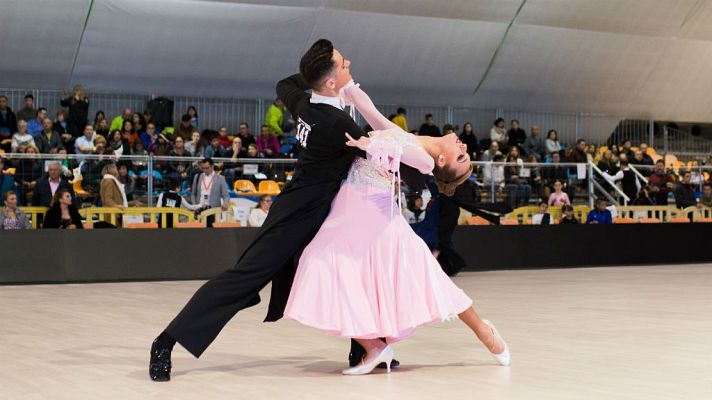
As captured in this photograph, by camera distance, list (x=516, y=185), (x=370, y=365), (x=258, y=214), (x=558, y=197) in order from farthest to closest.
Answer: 1. (x=516, y=185)
2. (x=558, y=197)
3. (x=258, y=214)
4. (x=370, y=365)

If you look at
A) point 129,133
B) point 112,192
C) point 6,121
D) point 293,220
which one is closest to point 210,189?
point 112,192

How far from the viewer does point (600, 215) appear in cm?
1789

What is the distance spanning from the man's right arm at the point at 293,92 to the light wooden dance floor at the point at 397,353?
1.55m

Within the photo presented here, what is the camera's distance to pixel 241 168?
17734 mm

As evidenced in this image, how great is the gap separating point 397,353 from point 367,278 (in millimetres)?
1225

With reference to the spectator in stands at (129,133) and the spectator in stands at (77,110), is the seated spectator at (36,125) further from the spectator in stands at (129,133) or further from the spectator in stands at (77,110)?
the spectator in stands at (129,133)

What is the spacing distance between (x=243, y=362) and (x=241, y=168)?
11.5 metres

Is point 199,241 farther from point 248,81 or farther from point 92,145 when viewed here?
point 248,81

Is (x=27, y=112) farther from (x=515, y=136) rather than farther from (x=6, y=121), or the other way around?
(x=515, y=136)

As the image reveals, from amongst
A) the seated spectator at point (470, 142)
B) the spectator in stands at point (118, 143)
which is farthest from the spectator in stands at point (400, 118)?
the spectator in stands at point (118, 143)

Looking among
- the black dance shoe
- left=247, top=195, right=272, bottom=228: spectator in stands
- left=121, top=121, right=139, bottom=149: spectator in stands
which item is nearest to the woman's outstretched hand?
the black dance shoe

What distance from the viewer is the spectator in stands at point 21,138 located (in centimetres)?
1755

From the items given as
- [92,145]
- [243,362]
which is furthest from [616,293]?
[92,145]

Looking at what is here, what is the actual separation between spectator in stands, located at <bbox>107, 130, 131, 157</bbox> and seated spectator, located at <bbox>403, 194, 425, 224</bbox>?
4999mm
